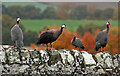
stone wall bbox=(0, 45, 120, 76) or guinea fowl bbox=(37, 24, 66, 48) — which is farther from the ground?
guinea fowl bbox=(37, 24, 66, 48)

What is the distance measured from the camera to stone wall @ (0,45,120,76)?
6.75 metres

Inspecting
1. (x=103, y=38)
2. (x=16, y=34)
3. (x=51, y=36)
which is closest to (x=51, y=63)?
(x=51, y=36)

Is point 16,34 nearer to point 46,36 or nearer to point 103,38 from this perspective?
point 46,36

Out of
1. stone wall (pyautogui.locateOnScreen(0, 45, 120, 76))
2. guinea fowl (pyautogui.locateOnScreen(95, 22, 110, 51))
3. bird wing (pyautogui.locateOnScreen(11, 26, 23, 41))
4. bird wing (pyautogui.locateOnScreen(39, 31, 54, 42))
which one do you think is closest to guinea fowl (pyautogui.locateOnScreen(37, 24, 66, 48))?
bird wing (pyautogui.locateOnScreen(39, 31, 54, 42))

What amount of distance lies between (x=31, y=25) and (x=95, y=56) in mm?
22549

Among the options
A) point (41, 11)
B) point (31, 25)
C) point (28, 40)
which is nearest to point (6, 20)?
point (31, 25)

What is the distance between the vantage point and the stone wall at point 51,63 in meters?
6.75

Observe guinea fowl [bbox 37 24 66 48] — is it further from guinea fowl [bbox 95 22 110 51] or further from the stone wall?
guinea fowl [bbox 95 22 110 51]

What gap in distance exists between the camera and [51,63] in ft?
22.6

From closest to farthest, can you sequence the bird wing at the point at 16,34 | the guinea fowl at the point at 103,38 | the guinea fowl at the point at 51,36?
1. the bird wing at the point at 16,34
2. the guinea fowl at the point at 51,36
3. the guinea fowl at the point at 103,38

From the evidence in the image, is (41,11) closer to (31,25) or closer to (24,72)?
(31,25)

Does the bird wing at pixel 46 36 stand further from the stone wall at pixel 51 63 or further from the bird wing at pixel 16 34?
the bird wing at pixel 16 34

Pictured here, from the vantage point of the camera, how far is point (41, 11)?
30625mm

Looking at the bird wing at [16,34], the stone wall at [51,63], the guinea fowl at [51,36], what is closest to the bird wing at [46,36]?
the guinea fowl at [51,36]
